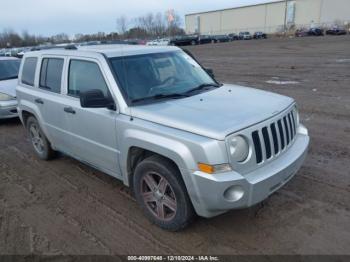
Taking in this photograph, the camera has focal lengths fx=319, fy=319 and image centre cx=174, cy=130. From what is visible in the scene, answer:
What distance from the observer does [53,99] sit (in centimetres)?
471

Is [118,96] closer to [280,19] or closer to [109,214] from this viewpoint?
[109,214]

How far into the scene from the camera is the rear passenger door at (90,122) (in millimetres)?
3805

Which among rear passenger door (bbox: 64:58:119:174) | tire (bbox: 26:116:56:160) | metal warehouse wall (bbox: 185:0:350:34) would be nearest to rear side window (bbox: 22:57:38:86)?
tire (bbox: 26:116:56:160)

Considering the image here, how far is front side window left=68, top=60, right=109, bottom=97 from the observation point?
3928 millimetres

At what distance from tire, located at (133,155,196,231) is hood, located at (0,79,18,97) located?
20.1 ft

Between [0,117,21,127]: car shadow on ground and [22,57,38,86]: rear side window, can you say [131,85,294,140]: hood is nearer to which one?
[22,57,38,86]: rear side window

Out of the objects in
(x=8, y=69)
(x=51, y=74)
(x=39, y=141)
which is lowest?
(x=39, y=141)

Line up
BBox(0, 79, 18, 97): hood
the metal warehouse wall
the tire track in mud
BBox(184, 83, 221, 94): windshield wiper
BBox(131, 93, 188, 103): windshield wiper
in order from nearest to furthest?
the tire track in mud, BBox(131, 93, 188, 103): windshield wiper, BBox(184, 83, 221, 94): windshield wiper, BBox(0, 79, 18, 97): hood, the metal warehouse wall

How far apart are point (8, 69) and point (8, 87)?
134 cm

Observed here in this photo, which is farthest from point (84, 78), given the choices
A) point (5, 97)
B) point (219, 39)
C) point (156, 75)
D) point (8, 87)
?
point (219, 39)

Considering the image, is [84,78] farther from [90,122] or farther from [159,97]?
[159,97]

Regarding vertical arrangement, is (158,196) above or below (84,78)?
below

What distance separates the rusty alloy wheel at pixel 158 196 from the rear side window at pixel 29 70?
311 centimetres

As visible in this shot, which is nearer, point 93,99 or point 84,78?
point 93,99
